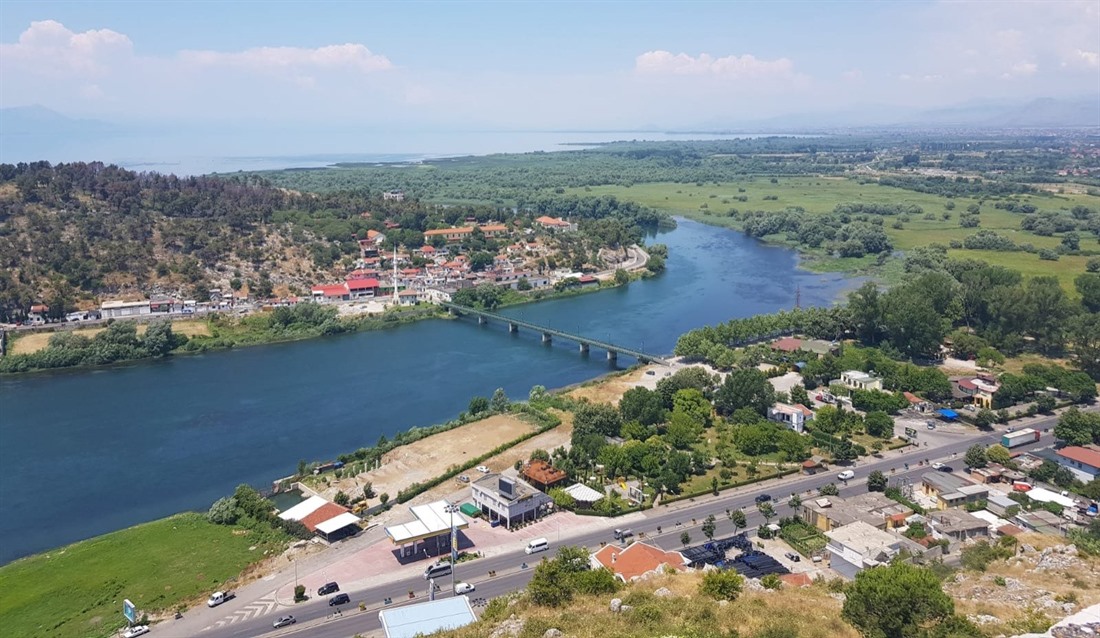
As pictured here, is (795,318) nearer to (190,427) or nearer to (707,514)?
(707,514)

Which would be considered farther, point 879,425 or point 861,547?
point 879,425

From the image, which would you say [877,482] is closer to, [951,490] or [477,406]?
[951,490]

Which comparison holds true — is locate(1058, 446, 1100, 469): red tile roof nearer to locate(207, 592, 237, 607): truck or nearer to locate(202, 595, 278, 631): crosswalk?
locate(202, 595, 278, 631): crosswalk

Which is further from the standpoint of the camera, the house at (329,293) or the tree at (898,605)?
the house at (329,293)

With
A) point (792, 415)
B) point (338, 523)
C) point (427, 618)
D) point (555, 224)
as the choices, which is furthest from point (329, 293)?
point (427, 618)

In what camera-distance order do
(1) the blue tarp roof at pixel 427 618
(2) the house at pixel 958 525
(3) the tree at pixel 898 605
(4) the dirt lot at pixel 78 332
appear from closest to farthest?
(3) the tree at pixel 898 605 → (1) the blue tarp roof at pixel 427 618 → (2) the house at pixel 958 525 → (4) the dirt lot at pixel 78 332

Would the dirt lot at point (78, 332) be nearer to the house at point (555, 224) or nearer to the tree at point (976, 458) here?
the house at point (555, 224)

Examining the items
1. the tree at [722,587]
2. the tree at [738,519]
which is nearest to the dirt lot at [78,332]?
the tree at [738,519]
